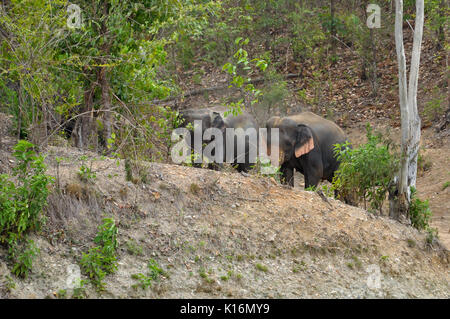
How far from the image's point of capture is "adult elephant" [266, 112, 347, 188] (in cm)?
1330

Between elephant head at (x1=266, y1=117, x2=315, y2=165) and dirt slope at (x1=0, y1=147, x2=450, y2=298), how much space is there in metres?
4.09

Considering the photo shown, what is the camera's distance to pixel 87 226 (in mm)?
7059

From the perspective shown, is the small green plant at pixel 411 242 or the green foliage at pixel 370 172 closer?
the small green plant at pixel 411 242

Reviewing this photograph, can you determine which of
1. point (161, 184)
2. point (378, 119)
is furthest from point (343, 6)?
point (161, 184)

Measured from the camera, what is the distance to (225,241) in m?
7.67

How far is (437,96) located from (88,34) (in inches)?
478

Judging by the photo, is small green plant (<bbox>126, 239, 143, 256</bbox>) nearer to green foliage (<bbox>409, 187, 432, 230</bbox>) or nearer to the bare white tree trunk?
the bare white tree trunk

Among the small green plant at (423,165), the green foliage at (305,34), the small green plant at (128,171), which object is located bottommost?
the small green plant at (423,165)

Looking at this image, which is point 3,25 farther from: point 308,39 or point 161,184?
point 308,39

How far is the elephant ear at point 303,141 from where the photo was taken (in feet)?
43.3

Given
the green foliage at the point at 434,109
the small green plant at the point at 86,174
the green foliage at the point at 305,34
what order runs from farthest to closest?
the green foliage at the point at 305,34, the green foliage at the point at 434,109, the small green plant at the point at 86,174

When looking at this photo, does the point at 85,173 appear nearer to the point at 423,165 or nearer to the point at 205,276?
A: the point at 205,276

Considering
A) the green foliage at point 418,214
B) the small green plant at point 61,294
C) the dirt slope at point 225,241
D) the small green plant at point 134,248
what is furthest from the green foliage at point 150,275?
the green foliage at point 418,214

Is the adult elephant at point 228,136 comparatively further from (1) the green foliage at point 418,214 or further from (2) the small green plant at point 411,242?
(2) the small green plant at point 411,242
